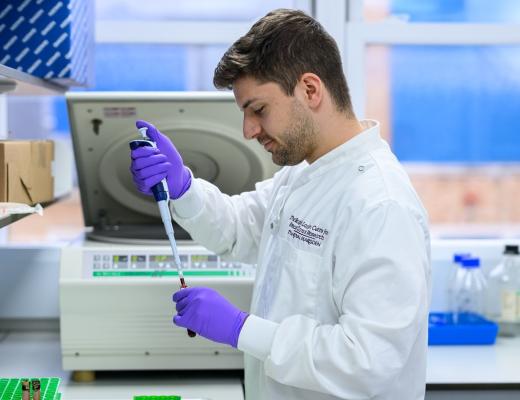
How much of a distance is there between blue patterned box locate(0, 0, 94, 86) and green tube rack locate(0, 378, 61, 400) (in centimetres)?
77

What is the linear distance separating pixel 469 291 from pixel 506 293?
12 centimetres

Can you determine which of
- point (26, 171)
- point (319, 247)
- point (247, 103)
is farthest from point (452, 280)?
point (26, 171)

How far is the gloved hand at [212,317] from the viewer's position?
1.43 metres

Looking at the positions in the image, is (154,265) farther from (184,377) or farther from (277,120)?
(277,120)

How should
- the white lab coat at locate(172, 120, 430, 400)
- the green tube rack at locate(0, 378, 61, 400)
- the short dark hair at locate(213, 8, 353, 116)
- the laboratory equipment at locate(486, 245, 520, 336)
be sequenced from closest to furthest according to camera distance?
the white lab coat at locate(172, 120, 430, 400) → the short dark hair at locate(213, 8, 353, 116) → the green tube rack at locate(0, 378, 61, 400) → the laboratory equipment at locate(486, 245, 520, 336)

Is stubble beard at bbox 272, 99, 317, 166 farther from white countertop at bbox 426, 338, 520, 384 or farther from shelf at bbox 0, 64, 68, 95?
white countertop at bbox 426, 338, 520, 384

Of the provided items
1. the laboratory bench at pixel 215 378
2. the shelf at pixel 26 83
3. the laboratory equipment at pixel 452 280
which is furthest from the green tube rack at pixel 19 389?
the laboratory equipment at pixel 452 280

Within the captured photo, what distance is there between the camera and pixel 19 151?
5.55ft

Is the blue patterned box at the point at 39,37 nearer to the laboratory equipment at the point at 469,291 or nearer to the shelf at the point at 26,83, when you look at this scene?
the shelf at the point at 26,83

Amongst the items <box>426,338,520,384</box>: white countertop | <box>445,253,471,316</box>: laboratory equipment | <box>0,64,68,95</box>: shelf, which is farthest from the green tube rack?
<box>445,253,471,316</box>: laboratory equipment

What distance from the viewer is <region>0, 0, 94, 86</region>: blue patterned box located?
6.32ft

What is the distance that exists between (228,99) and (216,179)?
36 centimetres

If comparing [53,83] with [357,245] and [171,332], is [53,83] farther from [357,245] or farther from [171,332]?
[357,245]

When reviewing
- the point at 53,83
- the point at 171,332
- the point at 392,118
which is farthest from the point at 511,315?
the point at 53,83
